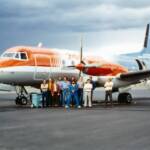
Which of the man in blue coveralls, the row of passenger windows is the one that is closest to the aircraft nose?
the man in blue coveralls

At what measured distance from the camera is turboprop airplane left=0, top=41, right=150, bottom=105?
104ft

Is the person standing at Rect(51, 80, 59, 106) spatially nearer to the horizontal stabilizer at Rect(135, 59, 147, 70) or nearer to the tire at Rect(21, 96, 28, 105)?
the tire at Rect(21, 96, 28, 105)

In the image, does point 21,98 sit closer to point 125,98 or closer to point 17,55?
point 17,55

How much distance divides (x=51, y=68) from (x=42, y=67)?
30.4 inches

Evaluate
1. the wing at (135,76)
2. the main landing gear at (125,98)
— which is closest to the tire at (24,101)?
the wing at (135,76)

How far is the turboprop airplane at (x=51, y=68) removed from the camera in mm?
31750

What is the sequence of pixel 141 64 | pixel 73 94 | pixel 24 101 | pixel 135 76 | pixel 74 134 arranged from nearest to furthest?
Answer: 1. pixel 74 134
2. pixel 73 94
3. pixel 24 101
4. pixel 135 76
5. pixel 141 64

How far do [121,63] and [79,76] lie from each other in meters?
4.03

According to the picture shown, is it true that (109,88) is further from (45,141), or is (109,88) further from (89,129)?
(45,141)

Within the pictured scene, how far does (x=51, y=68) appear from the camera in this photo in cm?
3328

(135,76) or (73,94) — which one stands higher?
(135,76)

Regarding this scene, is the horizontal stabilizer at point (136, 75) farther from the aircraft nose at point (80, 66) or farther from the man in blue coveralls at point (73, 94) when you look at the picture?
the man in blue coveralls at point (73, 94)

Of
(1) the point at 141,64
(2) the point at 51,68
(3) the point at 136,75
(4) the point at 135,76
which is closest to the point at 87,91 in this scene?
(2) the point at 51,68

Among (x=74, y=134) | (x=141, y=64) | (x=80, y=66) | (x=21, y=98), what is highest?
(x=141, y=64)
